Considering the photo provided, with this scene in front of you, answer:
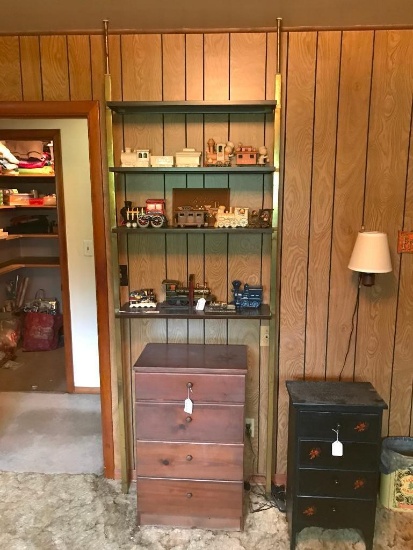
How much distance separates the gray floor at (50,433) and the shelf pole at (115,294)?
1.12ft

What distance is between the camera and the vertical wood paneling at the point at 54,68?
2.22 m

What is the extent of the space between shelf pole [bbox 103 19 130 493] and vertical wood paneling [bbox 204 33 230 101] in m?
0.47

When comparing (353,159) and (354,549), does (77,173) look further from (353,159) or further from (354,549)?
(354,549)

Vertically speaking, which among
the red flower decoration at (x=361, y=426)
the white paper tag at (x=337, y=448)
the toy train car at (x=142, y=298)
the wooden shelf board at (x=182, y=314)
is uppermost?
the toy train car at (x=142, y=298)

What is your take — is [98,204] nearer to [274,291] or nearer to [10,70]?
[10,70]

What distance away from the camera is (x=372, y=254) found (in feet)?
6.84

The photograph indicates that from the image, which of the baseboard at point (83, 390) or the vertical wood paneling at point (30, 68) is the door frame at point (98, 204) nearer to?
the vertical wood paneling at point (30, 68)

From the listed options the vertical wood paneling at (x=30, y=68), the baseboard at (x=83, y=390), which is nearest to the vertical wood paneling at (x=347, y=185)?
the vertical wood paneling at (x=30, y=68)

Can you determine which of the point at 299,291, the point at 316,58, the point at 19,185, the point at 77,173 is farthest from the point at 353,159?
the point at 19,185

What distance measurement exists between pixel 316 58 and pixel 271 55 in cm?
22

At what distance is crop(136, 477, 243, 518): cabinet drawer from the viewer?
2.15 metres

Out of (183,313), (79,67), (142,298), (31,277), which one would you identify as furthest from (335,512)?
(31,277)

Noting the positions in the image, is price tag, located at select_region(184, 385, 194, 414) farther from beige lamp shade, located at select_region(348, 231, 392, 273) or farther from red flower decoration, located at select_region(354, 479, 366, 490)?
beige lamp shade, located at select_region(348, 231, 392, 273)

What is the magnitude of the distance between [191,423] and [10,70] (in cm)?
198
